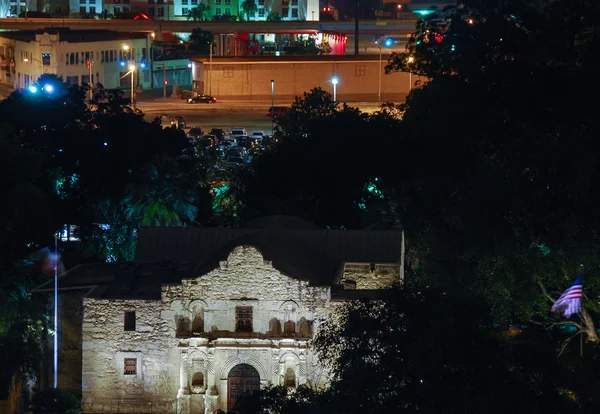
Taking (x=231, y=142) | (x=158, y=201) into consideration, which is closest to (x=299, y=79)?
(x=231, y=142)

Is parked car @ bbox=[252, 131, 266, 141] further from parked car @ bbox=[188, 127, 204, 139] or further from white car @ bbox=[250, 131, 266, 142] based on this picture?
parked car @ bbox=[188, 127, 204, 139]

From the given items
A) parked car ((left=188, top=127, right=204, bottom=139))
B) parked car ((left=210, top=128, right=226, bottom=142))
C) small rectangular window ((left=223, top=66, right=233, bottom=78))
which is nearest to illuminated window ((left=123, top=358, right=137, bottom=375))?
parked car ((left=210, top=128, right=226, bottom=142))

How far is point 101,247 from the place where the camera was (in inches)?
3386

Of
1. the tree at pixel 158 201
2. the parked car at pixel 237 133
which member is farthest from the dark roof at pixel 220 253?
the parked car at pixel 237 133

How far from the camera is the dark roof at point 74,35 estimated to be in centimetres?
16762

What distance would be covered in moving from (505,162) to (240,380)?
1338 centimetres

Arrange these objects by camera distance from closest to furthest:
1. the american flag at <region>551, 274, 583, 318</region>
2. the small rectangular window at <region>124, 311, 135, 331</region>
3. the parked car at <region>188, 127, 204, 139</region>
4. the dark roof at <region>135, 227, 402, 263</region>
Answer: the american flag at <region>551, 274, 583, 318</region>
the small rectangular window at <region>124, 311, 135, 331</region>
the dark roof at <region>135, 227, 402, 263</region>
the parked car at <region>188, 127, 204, 139</region>

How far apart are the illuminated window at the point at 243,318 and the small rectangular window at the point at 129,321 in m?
4.05

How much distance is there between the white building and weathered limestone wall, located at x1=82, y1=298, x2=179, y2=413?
3574 inches

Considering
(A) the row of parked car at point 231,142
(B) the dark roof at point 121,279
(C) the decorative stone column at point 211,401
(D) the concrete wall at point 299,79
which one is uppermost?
(D) the concrete wall at point 299,79

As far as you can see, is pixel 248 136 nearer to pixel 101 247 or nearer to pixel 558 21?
pixel 101 247

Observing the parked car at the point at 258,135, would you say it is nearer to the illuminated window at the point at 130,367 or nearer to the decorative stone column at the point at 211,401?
the illuminated window at the point at 130,367

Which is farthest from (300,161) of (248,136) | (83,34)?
(83,34)

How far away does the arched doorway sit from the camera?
6975 cm
